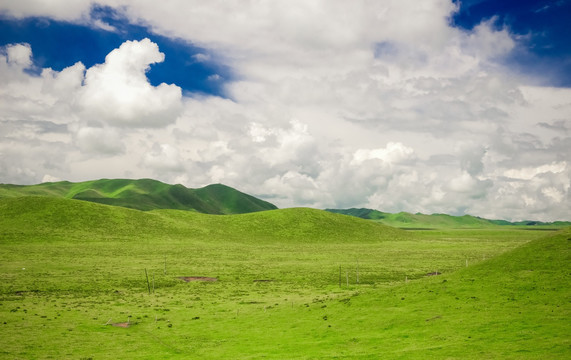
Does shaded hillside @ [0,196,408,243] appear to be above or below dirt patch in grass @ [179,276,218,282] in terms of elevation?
above

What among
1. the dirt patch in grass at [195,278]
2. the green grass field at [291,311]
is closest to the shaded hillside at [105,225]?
the green grass field at [291,311]

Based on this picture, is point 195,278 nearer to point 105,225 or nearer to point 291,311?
point 291,311

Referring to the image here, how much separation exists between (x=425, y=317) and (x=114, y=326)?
31.7 metres

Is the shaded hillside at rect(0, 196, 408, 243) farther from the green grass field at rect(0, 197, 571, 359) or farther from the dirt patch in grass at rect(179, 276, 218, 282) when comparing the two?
the dirt patch in grass at rect(179, 276, 218, 282)

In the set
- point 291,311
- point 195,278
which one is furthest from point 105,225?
point 291,311

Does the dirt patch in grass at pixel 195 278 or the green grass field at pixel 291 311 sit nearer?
the green grass field at pixel 291 311

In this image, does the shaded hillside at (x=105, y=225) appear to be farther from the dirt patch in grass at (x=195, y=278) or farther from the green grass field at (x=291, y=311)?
the dirt patch in grass at (x=195, y=278)

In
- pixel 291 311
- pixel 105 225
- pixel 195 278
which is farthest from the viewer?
pixel 105 225

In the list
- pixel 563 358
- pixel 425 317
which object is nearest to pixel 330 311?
pixel 425 317

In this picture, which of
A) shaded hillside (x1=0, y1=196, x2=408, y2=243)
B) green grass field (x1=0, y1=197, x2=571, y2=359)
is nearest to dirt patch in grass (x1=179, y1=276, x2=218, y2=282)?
green grass field (x1=0, y1=197, x2=571, y2=359)

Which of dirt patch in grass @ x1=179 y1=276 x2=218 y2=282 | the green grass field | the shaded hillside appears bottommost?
dirt patch in grass @ x1=179 y1=276 x2=218 y2=282

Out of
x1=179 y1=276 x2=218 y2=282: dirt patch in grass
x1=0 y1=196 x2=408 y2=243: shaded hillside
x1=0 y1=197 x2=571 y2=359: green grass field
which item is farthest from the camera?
x1=0 y1=196 x2=408 y2=243: shaded hillside

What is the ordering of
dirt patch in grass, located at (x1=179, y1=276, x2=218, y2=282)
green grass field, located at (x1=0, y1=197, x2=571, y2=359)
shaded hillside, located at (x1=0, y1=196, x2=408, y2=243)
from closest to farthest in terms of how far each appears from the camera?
green grass field, located at (x1=0, y1=197, x2=571, y2=359), dirt patch in grass, located at (x1=179, y1=276, x2=218, y2=282), shaded hillside, located at (x1=0, y1=196, x2=408, y2=243)

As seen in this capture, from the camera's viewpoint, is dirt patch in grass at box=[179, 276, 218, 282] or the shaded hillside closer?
dirt patch in grass at box=[179, 276, 218, 282]
